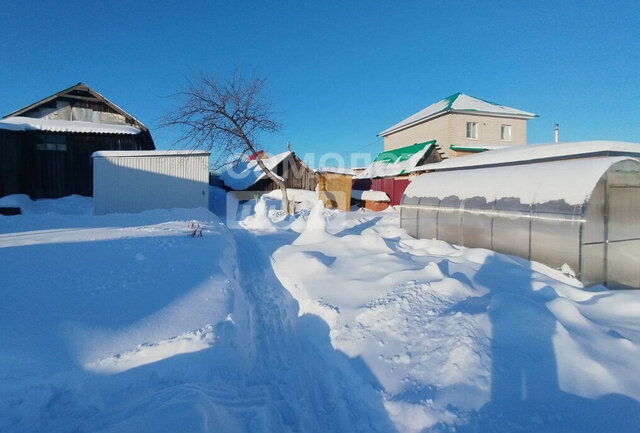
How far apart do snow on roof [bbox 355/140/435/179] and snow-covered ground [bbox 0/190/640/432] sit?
1564 cm

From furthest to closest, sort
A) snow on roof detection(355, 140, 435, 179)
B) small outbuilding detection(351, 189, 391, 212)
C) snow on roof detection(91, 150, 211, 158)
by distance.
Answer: small outbuilding detection(351, 189, 391, 212)
snow on roof detection(355, 140, 435, 179)
snow on roof detection(91, 150, 211, 158)

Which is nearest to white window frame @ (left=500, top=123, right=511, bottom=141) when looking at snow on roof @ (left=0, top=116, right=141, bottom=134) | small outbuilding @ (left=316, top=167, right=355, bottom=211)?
small outbuilding @ (left=316, top=167, right=355, bottom=211)

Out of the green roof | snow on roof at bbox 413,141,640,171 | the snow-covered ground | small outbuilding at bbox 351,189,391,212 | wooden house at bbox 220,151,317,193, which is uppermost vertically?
the green roof

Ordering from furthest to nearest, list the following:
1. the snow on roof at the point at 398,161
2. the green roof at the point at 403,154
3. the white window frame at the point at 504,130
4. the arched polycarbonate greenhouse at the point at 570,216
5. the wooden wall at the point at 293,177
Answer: the wooden wall at the point at 293,177 → the white window frame at the point at 504,130 → the green roof at the point at 403,154 → the snow on roof at the point at 398,161 → the arched polycarbonate greenhouse at the point at 570,216

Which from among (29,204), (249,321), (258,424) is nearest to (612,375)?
(258,424)

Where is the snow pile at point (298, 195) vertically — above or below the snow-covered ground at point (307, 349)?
above

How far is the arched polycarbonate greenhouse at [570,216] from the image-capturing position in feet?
18.8

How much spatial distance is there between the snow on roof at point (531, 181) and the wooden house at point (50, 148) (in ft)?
60.6

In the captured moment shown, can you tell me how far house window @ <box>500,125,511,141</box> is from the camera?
23453mm

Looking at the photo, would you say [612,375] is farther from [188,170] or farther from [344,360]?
[188,170]

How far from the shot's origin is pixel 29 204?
15.2 metres

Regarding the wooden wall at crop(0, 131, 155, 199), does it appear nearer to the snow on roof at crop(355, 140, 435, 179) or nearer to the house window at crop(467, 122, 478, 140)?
the snow on roof at crop(355, 140, 435, 179)

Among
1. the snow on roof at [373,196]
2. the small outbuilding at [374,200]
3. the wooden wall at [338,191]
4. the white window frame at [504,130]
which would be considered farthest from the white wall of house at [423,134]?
the wooden wall at [338,191]

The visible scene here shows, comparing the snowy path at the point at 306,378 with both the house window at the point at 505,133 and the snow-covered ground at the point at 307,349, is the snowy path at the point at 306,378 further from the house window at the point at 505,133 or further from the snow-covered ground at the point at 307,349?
the house window at the point at 505,133
